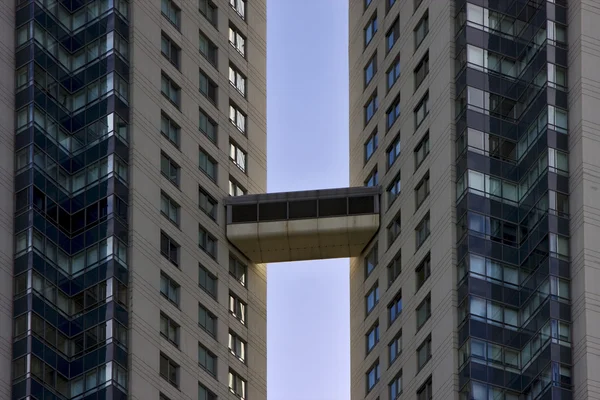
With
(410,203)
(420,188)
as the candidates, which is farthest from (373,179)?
(420,188)

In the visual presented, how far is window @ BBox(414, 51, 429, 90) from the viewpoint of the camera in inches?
6024

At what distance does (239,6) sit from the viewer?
17288cm

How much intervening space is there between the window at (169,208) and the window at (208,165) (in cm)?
597

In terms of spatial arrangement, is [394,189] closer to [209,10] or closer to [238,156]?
[238,156]

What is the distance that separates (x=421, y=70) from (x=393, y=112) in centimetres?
537

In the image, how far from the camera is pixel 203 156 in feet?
529

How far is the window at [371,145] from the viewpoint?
161500mm

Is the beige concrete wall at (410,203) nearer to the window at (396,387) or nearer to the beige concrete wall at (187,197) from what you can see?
the window at (396,387)

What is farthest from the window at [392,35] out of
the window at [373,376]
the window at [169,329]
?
the window at [169,329]

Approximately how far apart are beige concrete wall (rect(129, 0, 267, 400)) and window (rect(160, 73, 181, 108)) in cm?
50

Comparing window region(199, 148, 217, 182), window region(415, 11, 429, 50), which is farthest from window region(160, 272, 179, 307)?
window region(415, 11, 429, 50)

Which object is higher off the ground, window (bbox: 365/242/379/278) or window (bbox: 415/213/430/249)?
window (bbox: 365/242/379/278)

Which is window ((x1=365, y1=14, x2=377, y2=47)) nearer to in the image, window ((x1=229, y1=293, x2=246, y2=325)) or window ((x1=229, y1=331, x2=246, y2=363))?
window ((x1=229, y1=293, x2=246, y2=325))

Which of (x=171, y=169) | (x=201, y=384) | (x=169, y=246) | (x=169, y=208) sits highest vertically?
(x=171, y=169)
